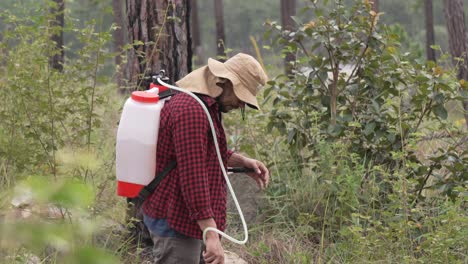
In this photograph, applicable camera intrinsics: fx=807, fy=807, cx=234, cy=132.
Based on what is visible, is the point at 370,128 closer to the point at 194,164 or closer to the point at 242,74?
the point at 242,74

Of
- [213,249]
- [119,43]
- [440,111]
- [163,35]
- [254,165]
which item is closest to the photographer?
[213,249]

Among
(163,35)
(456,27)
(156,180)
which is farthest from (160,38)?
(456,27)

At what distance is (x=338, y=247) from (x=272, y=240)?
1.54ft

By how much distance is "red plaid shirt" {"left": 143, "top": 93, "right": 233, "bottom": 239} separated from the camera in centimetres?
345

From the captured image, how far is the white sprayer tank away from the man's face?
314 millimetres

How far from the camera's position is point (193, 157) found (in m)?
3.45

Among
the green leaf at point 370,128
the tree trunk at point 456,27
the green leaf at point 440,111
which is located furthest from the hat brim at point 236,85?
the tree trunk at point 456,27

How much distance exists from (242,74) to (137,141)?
604mm

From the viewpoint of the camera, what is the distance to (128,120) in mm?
3414

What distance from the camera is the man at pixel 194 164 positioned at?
3453 millimetres

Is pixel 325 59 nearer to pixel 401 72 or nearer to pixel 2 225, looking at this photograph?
pixel 401 72

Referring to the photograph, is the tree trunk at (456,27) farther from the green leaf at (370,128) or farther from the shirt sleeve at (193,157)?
the shirt sleeve at (193,157)

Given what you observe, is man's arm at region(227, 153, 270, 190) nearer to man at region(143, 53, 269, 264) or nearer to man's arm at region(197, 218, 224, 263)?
man at region(143, 53, 269, 264)

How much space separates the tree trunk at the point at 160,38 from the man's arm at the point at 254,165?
136 cm
